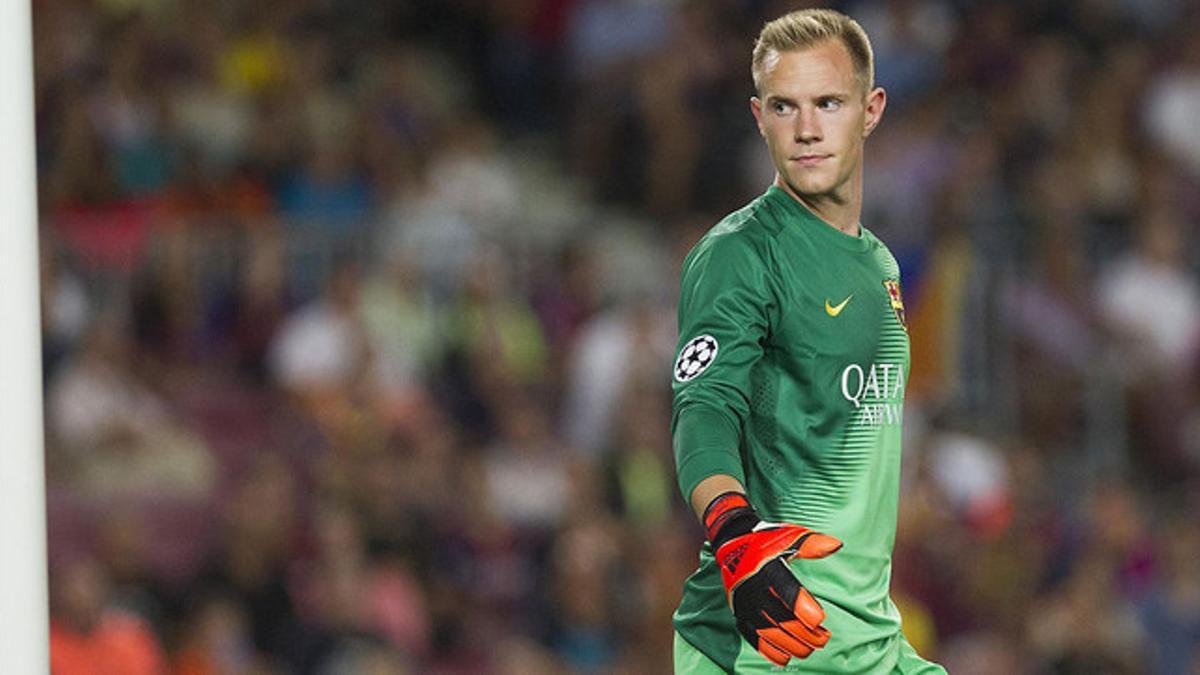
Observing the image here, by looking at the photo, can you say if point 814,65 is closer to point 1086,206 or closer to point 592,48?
point 1086,206

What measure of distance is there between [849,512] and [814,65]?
0.89 metres

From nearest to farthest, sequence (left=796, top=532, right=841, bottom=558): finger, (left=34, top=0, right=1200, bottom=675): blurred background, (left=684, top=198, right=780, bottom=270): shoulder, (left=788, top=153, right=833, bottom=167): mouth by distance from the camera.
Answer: (left=796, top=532, right=841, bottom=558): finger < (left=684, top=198, right=780, bottom=270): shoulder < (left=788, top=153, right=833, bottom=167): mouth < (left=34, top=0, right=1200, bottom=675): blurred background

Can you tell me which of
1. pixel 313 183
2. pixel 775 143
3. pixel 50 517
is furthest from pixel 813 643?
pixel 313 183

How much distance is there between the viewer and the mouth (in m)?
4.02

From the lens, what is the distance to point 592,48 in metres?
12.7

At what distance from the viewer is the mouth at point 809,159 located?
402cm

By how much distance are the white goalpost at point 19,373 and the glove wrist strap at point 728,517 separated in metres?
1.15

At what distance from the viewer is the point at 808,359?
13.0 feet

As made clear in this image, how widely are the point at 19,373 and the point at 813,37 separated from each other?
1.66 metres

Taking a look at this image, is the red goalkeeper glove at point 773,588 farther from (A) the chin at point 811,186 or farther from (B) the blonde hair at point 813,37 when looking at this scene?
(B) the blonde hair at point 813,37

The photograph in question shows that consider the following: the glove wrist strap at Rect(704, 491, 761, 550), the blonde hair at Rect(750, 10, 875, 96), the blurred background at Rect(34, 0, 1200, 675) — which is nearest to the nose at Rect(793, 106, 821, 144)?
the blonde hair at Rect(750, 10, 875, 96)

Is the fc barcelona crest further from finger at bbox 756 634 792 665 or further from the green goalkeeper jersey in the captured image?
finger at bbox 756 634 792 665

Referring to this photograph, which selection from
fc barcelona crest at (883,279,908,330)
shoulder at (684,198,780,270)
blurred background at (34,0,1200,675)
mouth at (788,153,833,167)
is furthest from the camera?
blurred background at (34,0,1200,675)

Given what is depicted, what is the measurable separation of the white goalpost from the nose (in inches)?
58.3
